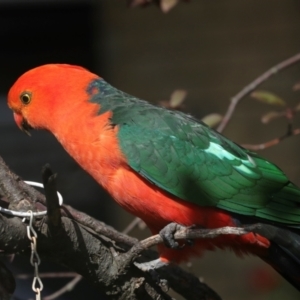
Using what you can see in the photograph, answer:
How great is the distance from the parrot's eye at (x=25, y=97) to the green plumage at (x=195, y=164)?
266 mm

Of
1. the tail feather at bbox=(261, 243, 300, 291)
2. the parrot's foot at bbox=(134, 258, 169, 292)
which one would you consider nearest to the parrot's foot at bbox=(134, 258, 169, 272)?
the parrot's foot at bbox=(134, 258, 169, 292)

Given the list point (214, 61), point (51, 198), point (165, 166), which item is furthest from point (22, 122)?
point (214, 61)

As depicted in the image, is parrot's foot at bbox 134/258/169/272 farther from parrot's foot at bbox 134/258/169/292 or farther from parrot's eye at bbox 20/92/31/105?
parrot's eye at bbox 20/92/31/105

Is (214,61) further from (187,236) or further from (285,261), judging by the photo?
(187,236)

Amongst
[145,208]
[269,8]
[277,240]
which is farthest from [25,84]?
[269,8]

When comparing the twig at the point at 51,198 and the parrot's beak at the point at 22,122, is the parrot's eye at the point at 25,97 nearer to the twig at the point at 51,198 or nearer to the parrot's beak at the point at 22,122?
the parrot's beak at the point at 22,122

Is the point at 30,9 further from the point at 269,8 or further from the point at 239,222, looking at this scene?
the point at 239,222

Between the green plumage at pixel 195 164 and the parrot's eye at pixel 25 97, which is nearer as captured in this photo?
the green plumage at pixel 195 164

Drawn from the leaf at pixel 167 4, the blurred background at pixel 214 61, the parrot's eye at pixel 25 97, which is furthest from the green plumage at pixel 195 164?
the blurred background at pixel 214 61

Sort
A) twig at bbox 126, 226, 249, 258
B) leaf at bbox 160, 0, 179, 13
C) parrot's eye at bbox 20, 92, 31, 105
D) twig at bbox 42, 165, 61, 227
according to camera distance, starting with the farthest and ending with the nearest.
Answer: leaf at bbox 160, 0, 179, 13 → parrot's eye at bbox 20, 92, 31, 105 → twig at bbox 126, 226, 249, 258 → twig at bbox 42, 165, 61, 227

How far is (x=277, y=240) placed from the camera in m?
2.41

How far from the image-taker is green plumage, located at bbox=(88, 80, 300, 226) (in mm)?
2508

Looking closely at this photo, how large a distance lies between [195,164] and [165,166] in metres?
0.14

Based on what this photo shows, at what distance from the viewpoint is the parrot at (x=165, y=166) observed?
97.9 inches
